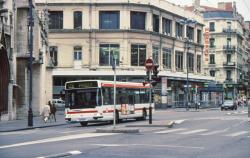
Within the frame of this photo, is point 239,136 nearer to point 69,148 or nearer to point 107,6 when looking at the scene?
point 69,148

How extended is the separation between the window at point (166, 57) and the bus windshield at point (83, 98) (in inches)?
1798

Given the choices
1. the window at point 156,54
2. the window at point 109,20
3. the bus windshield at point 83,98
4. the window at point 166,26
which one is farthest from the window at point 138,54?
the bus windshield at point 83,98

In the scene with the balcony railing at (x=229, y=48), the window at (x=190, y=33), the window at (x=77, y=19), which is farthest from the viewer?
the balcony railing at (x=229, y=48)

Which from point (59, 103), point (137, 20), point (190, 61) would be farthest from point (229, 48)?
point (59, 103)

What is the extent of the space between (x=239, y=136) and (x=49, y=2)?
5278 cm

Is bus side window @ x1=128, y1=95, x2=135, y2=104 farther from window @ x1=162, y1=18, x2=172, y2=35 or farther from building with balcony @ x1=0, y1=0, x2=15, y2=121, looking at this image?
window @ x1=162, y1=18, x2=172, y2=35

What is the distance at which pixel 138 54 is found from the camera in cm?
7756

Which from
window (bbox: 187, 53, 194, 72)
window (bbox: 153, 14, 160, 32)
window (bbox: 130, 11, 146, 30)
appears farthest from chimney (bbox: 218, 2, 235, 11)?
window (bbox: 130, 11, 146, 30)

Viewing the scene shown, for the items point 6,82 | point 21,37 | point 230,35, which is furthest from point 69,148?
point 230,35

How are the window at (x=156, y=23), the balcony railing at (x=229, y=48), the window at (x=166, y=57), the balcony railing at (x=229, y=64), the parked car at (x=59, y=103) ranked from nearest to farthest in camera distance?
the parked car at (x=59, y=103) → the window at (x=156, y=23) → the window at (x=166, y=57) → the balcony railing at (x=229, y=48) → the balcony railing at (x=229, y=64)

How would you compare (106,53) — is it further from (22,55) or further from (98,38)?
(22,55)

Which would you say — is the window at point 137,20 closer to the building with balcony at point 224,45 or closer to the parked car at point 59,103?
the parked car at point 59,103

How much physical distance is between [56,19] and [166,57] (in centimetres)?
1613

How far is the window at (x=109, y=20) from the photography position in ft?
253
